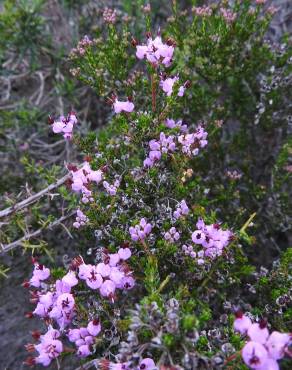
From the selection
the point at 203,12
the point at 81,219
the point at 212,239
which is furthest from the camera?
the point at 203,12

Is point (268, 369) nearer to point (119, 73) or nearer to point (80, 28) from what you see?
point (119, 73)

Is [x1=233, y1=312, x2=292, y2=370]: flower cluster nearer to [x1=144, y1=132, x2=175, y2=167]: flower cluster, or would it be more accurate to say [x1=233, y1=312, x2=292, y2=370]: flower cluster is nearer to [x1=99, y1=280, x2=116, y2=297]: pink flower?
[x1=99, y1=280, x2=116, y2=297]: pink flower

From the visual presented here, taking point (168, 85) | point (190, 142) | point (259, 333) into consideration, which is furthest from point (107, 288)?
point (168, 85)

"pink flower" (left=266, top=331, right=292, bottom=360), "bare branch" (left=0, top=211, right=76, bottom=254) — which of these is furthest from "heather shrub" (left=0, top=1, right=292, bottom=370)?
"bare branch" (left=0, top=211, right=76, bottom=254)

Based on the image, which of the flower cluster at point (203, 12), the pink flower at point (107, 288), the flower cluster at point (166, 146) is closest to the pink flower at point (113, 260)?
the pink flower at point (107, 288)

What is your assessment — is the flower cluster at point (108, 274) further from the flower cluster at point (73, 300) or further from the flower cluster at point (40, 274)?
the flower cluster at point (40, 274)

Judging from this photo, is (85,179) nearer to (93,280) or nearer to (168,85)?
(93,280)

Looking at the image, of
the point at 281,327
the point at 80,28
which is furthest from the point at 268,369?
the point at 80,28
